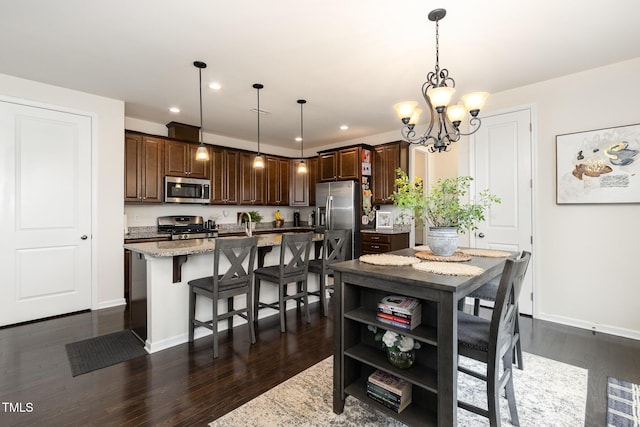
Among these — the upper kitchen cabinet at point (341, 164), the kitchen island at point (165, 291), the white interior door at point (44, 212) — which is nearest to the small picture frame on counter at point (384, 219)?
the upper kitchen cabinet at point (341, 164)

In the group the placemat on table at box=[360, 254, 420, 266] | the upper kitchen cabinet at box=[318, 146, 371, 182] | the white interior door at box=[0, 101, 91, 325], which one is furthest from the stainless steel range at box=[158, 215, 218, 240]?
the placemat on table at box=[360, 254, 420, 266]

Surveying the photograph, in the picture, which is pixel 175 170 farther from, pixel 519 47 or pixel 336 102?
pixel 519 47

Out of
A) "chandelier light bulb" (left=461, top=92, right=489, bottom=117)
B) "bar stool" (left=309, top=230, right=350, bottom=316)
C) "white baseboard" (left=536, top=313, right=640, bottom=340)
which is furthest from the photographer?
"bar stool" (left=309, top=230, right=350, bottom=316)

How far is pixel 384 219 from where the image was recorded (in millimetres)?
5492

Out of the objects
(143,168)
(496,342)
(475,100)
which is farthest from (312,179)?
(496,342)

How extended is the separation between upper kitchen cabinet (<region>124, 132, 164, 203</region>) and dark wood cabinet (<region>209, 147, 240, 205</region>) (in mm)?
863

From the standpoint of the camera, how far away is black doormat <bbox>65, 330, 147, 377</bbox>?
237 cm

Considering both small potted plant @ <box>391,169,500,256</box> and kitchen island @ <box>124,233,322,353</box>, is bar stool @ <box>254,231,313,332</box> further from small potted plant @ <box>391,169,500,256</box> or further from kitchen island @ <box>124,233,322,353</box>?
small potted plant @ <box>391,169,500,256</box>

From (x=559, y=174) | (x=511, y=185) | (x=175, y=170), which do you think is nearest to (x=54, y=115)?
(x=175, y=170)

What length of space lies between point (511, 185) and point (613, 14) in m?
1.77

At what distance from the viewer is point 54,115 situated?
354cm

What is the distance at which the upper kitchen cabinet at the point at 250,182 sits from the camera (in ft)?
18.8

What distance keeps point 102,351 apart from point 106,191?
213 cm

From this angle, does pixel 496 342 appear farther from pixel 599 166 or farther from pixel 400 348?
pixel 599 166
